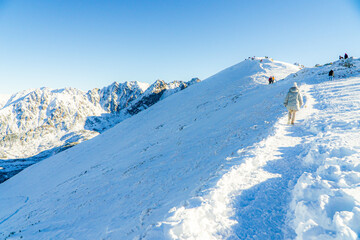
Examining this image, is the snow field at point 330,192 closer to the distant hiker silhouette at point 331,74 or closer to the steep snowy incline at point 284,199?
the steep snowy incline at point 284,199

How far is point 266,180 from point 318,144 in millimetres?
3208

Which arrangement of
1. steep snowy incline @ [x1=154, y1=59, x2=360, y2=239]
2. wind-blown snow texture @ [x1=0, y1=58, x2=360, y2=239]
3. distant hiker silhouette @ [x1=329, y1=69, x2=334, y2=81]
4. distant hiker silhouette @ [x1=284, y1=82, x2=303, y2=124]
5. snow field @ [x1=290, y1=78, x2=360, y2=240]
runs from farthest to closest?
distant hiker silhouette @ [x1=329, y1=69, x2=334, y2=81] → distant hiker silhouette @ [x1=284, y1=82, x2=303, y2=124] → wind-blown snow texture @ [x1=0, y1=58, x2=360, y2=239] → steep snowy incline @ [x1=154, y1=59, x2=360, y2=239] → snow field @ [x1=290, y1=78, x2=360, y2=240]

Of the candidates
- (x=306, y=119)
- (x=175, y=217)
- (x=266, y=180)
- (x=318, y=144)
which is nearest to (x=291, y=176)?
(x=266, y=180)

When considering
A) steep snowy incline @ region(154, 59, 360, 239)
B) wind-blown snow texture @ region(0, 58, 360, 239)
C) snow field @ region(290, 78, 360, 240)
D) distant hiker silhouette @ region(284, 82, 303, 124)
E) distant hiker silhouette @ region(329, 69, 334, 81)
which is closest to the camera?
snow field @ region(290, 78, 360, 240)

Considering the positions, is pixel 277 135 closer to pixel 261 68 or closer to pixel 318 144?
pixel 318 144

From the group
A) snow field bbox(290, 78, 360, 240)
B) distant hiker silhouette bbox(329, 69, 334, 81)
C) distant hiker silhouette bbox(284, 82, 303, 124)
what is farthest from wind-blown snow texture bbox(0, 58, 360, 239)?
distant hiker silhouette bbox(329, 69, 334, 81)

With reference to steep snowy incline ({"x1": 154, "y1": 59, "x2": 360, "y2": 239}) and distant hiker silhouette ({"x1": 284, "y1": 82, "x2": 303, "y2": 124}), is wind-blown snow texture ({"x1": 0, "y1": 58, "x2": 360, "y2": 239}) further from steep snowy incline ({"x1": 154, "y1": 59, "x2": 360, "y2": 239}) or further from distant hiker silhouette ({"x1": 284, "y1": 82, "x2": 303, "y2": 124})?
distant hiker silhouette ({"x1": 284, "y1": 82, "x2": 303, "y2": 124})

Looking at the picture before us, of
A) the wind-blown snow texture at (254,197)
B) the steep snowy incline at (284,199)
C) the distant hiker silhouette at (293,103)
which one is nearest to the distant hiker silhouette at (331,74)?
the wind-blown snow texture at (254,197)

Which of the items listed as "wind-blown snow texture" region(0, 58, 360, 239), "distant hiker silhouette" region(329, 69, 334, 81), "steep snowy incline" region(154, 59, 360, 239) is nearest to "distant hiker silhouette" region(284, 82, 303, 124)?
"wind-blown snow texture" region(0, 58, 360, 239)

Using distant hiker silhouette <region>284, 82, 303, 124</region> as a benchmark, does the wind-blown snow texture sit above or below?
below

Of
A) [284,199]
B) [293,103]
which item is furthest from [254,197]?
[293,103]

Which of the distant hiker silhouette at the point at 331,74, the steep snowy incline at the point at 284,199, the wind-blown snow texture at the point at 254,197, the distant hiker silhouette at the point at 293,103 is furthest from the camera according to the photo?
the distant hiker silhouette at the point at 331,74

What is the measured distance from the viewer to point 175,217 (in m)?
4.81

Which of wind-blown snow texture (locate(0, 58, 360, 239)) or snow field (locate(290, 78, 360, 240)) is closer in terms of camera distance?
snow field (locate(290, 78, 360, 240))
